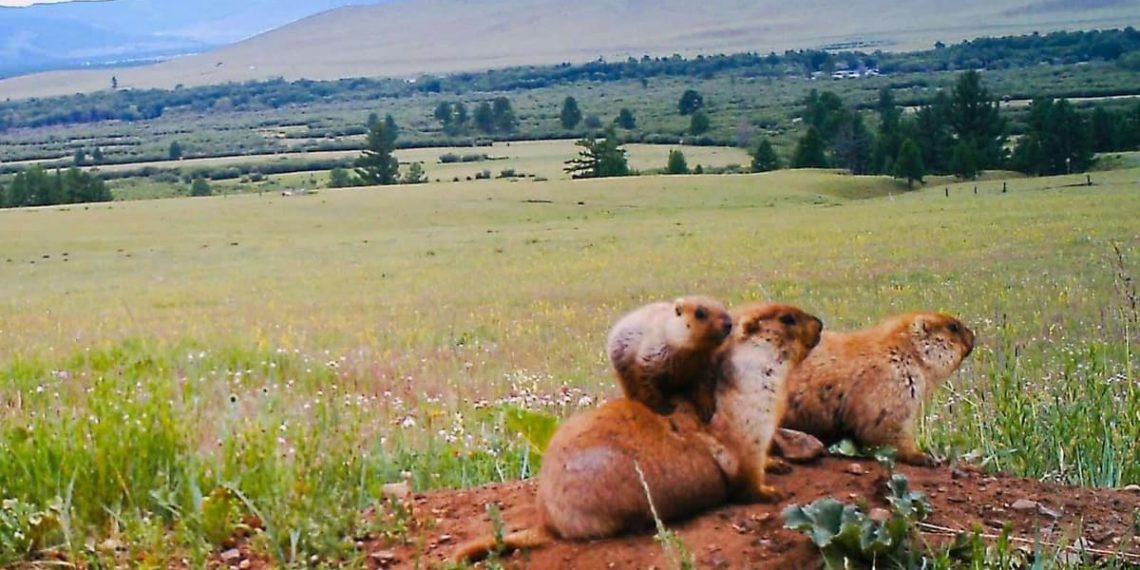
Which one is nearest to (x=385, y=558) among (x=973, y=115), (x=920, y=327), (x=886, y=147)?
(x=920, y=327)

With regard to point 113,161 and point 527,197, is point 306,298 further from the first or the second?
point 113,161

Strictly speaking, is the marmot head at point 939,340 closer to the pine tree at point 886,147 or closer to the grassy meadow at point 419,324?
the grassy meadow at point 419,324

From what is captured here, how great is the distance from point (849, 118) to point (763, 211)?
1601 inches

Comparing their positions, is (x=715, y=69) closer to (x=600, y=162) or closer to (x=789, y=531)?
(x=600, y=162)

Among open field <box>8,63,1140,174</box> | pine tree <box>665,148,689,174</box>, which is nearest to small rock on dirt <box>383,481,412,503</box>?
pine tree <box>665,148,689,174</box>

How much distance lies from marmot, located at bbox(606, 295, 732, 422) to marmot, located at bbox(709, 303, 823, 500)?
0.08 meters

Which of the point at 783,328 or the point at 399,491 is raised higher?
the point at 783,328

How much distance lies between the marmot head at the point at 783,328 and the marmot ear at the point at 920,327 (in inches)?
27.9

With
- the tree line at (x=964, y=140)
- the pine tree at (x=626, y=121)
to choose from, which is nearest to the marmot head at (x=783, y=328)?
the tree line at (x=964, y=140)

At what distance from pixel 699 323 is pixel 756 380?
1.03 feet

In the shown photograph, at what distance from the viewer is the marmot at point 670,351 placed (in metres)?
4.41

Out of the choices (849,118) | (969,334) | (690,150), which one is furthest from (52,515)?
(690,150)

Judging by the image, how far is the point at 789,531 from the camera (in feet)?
13.7

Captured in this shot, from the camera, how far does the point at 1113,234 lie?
26.4 metres
